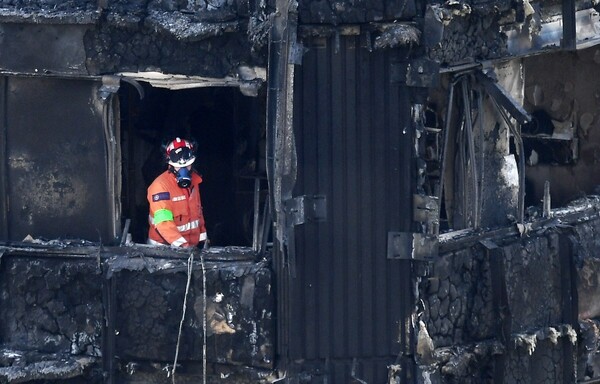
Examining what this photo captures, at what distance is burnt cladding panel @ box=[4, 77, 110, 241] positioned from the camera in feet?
41.6

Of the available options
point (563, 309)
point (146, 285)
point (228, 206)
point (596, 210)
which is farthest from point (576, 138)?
point (146, 285)

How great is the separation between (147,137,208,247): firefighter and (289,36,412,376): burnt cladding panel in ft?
3.79

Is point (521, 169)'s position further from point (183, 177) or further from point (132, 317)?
point (132, 317)

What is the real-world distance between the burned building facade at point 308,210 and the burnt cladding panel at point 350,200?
0.04 ft

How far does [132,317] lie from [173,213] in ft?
2.88

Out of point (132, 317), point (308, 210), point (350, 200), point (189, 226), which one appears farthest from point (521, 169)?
point (132, 317)

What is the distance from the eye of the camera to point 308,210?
39.1 ft

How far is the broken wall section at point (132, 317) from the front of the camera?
12.4 metres

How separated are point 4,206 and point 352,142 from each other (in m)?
2.73

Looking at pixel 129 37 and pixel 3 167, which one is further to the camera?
pixel 3 167

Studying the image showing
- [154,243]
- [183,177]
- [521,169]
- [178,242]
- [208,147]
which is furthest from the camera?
[208,147]

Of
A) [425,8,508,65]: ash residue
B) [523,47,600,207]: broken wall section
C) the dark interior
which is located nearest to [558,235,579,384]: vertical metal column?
[523,47,600,207]: broken wall section

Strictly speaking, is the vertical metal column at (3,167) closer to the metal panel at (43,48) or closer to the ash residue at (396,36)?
the metal panel at (43,48)

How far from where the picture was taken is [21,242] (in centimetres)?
1288
